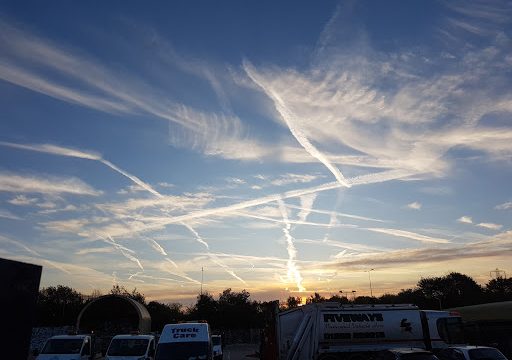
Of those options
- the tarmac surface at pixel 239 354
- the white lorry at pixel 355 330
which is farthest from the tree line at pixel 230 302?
A: the white lorry at pixel 355 330

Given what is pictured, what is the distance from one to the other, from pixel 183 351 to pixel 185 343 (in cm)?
36

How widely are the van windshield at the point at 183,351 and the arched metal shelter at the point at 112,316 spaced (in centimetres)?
2956

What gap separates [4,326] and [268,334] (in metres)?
18.6

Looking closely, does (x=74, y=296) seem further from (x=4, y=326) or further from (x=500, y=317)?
(x=4, y=326)

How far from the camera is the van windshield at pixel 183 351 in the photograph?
1664 cm

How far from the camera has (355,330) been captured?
22.2 meters

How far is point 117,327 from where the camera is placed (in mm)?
48812

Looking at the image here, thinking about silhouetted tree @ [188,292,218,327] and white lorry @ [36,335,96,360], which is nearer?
white lorry @ [36,335,96,360]

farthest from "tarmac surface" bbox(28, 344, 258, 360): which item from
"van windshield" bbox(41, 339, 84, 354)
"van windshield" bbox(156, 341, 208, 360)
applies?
"van windshield" bbox(156, 341, 208, 360)

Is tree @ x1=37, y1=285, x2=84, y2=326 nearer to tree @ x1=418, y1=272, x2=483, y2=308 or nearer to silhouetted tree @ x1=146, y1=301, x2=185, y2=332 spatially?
silhouetted tree @ x1=146, y1=301, x2=185, y2=332

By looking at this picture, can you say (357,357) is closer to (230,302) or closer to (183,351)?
(183,351)

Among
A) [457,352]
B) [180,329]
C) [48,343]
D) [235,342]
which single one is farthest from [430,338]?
[235,342]

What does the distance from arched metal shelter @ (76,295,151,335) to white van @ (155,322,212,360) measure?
29113 mm

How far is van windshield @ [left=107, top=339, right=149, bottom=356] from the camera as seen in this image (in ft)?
69.3
